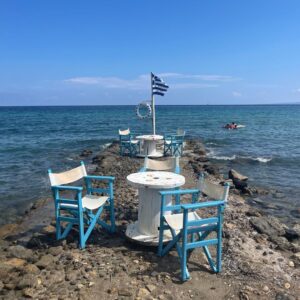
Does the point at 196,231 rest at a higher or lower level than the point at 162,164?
lower

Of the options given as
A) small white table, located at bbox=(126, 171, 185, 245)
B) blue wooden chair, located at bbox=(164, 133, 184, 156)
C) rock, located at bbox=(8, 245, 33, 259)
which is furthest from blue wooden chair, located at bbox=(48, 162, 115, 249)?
blue wooden chair, located at bbox=(164, 133, 184, 156)

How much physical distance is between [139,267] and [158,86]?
1013 cm

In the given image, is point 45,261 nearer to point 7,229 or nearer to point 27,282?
point 27,282

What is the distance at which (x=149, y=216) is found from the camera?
623cm

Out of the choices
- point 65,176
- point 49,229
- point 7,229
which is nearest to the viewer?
point 65,176

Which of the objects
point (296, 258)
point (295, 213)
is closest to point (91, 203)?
point (296, 258)

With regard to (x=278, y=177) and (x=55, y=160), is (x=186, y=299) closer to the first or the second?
(x=278, y=177)

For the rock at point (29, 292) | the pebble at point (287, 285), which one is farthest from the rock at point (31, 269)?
the pebble at point (287, 285)

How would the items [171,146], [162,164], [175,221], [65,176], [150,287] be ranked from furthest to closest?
[171,146]
[162,164]
[65,176]
[175,221]
[150,287]

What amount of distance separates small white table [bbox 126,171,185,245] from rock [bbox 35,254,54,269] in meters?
1.39

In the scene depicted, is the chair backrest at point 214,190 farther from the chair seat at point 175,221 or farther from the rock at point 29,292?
the rock at point 29,292

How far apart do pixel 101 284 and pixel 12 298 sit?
3.93 feet

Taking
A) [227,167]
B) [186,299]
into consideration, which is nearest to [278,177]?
[227,167]

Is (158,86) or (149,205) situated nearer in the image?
(149,205)
